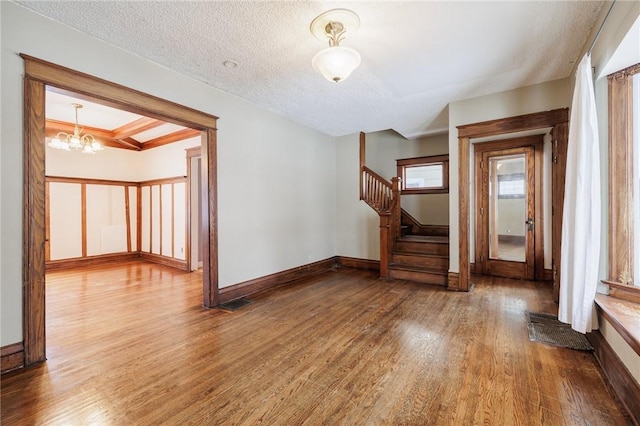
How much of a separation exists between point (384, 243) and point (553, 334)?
8.42 ft

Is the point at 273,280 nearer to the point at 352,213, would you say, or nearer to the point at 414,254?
the point at 352,213

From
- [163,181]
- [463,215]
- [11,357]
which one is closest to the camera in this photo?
[11,357]

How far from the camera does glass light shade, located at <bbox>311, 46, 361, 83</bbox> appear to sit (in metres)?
2.11

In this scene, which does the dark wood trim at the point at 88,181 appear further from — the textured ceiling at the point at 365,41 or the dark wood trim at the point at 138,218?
the textured ceiling at the point at 365,41

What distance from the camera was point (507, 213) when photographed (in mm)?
4730

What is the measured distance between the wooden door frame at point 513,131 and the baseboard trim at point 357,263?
171 cm

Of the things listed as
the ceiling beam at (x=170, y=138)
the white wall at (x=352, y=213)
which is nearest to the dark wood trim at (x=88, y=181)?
the ceiling beam at (x=170, y=138)

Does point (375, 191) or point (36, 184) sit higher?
point (375, 191)

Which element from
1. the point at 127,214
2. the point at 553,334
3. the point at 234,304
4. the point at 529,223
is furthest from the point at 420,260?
the point at 127,214

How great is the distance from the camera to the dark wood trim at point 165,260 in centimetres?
554

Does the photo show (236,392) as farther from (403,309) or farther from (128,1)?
(128,1)

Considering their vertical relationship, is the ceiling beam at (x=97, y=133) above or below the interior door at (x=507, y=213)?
above

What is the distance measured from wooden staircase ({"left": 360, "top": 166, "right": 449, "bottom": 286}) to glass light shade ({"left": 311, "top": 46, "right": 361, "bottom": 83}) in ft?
9.91

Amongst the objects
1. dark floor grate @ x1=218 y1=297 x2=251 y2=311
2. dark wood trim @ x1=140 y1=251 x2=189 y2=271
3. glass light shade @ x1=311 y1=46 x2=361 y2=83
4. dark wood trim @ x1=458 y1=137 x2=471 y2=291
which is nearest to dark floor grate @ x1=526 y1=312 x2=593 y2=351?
dark wood trim @ x1=458 y1=137 x2=471 y2=291
